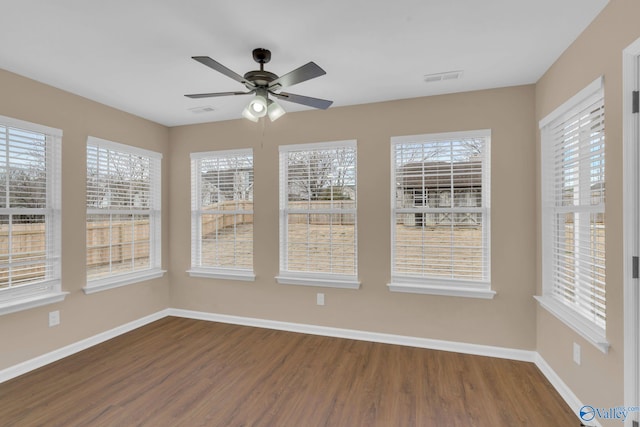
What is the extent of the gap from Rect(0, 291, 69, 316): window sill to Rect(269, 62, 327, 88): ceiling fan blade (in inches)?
115

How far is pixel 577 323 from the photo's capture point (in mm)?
2223

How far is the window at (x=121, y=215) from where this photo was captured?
353 centimetres

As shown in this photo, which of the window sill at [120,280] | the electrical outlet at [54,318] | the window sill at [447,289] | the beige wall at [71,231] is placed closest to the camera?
the beige wall at [71,231]

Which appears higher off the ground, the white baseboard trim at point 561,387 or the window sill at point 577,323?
the window sill at point 577,323

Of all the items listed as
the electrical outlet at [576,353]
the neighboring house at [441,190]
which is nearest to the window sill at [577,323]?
the electrical outlet at [576,353]

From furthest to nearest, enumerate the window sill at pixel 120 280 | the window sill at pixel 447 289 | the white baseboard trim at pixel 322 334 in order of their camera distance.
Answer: the window sill at pixel 120 280
the window sill at pixel 447 289
the white baseboard trim at pixel 322 334

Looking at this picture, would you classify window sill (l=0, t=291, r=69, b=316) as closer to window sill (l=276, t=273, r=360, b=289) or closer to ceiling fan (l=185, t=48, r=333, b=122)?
window sill (l=276, t=273, r=360, b=289)

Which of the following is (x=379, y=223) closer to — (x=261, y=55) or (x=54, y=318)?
(x=261, y=55)

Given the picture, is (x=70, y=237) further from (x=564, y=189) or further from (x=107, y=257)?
(x=564, y=189)

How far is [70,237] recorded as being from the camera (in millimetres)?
3262

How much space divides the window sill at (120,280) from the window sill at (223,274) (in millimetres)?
448

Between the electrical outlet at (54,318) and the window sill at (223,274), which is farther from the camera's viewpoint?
the window sill at (223,274)

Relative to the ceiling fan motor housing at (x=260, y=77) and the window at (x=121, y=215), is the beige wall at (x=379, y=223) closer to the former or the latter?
the window at (x=121, y=215)

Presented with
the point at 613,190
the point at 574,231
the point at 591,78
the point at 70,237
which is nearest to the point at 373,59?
the point at 591,78
